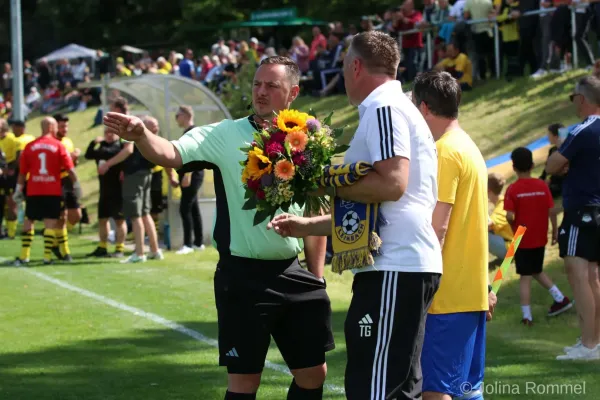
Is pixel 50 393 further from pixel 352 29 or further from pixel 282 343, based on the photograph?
pixel 352 29

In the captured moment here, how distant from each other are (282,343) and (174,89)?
1355 centimetres

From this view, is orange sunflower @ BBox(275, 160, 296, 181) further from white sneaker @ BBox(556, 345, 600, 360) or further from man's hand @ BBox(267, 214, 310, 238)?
white sneaker @ BBox(556, 345, 600, 360)

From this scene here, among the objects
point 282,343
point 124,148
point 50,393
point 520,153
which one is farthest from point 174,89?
point 282,343

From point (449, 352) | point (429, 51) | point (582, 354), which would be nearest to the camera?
point (449, 352)

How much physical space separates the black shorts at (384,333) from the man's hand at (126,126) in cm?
132

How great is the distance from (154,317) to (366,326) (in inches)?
268

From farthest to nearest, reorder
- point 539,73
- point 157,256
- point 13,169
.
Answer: point 13,169 → point 539,73 → point 157,256

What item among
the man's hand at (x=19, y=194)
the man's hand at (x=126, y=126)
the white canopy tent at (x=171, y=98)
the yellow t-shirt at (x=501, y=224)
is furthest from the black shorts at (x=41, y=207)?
the man's hand at (x=126, y=126)

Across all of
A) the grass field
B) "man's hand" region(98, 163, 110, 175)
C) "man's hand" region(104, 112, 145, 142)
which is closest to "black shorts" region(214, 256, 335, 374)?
"man's hand" region(104, 112, 145, 142)

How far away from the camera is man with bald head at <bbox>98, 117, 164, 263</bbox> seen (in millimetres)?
15867

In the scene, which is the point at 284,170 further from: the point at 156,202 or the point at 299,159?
the point at 156,202

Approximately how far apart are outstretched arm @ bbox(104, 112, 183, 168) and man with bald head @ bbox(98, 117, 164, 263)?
34.2 feet

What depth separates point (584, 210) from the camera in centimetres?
863

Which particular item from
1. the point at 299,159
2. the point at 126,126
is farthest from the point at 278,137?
the point at 126,126
